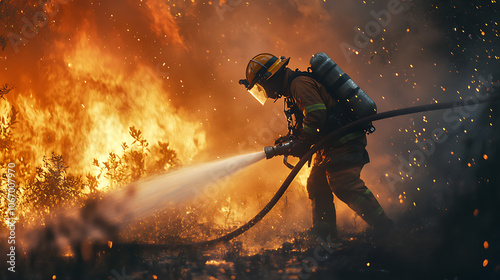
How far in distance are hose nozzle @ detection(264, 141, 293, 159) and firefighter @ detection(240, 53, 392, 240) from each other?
58 millimetres

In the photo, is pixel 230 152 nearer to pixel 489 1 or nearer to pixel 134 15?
pixel 134 15

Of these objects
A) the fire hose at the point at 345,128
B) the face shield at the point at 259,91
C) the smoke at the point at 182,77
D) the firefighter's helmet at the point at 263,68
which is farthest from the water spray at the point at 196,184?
the smoke at the point at 182,77

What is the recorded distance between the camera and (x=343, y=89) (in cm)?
402

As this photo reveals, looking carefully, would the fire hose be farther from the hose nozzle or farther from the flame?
the flame

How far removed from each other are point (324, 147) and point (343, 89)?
2.56 feet

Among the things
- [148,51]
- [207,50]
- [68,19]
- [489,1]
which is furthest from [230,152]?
[489,1]

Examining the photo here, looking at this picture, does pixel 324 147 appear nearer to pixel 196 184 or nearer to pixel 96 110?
pixel 196 184

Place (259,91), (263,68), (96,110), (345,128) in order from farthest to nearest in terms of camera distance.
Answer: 1. (96,110)
2. (259,91)
3. (263,68)
4. (345,128)

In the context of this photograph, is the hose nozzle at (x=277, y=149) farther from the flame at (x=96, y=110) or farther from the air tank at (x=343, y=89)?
the flame at (x=96, y=110)

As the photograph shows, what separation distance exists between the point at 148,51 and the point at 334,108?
5.28m

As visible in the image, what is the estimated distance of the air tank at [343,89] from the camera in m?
3.97

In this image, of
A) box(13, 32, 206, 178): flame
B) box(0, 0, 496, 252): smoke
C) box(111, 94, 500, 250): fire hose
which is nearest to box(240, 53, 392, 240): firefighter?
box(111, 94, 500, 250): fire hose

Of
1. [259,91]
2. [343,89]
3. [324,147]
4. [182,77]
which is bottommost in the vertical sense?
[324,147]

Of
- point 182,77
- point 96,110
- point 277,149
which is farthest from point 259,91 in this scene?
point 96,110
